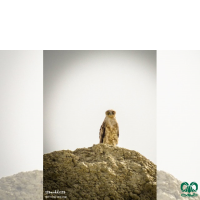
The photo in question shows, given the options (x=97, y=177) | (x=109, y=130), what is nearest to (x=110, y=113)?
(x=109, y=130)

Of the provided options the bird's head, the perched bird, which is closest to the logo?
the perched bird

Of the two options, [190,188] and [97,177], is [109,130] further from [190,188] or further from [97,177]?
[190,188]

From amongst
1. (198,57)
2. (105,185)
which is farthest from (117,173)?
(198,57)

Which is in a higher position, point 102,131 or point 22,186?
point 102,131

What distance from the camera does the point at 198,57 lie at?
3.01 m

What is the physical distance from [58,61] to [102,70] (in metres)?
0.64

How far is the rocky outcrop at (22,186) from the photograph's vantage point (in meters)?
2.86

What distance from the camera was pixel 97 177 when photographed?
106 inches

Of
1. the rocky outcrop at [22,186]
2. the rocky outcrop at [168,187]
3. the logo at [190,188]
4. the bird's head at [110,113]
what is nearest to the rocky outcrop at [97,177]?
the rocky outcrop at [168,187]

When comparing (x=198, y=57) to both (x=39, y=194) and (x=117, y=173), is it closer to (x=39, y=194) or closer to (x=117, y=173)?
(x=117, y=173)

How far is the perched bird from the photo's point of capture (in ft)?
13.3

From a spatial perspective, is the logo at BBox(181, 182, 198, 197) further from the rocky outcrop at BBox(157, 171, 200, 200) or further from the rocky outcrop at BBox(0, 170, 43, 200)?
→ the rocky outcrop at BBox(0, 170, 43, 200)

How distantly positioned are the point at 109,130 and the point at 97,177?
144 centimetres

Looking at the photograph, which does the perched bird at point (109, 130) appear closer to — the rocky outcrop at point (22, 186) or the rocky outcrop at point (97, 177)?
the rocky outcrop at point (97, 177)
